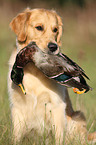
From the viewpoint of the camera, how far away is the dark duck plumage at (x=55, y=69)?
288cm

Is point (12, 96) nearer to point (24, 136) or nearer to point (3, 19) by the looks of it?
point (24, 136)

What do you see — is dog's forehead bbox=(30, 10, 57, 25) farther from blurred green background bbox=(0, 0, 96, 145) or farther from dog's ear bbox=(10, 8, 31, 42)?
blurred green background bbox=(0, 0, 96, 145)

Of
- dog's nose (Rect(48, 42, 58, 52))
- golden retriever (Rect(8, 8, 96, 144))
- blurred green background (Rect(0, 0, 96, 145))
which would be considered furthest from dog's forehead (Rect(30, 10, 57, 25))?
blurred green background (Rect(0, 0, 96, 145))

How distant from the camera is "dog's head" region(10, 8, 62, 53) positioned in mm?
3697

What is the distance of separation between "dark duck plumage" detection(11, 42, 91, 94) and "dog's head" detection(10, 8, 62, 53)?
0.54 m

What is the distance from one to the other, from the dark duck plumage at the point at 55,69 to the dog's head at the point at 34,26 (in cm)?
54

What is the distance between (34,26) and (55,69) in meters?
1.13

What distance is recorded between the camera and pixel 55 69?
9.58 ft

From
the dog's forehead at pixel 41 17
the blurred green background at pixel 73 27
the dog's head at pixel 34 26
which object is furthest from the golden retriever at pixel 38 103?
the blurred green background at pixel 73 27

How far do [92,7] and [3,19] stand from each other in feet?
21.2

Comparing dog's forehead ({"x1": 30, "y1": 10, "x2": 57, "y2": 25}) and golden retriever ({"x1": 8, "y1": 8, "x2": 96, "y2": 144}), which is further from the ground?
dog's forehead ({"x1": 30, "y1": 10, "x2": 57, "y2": 25})

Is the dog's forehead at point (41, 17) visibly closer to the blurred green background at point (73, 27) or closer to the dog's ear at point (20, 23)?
the dog's ear at point (20, 23)

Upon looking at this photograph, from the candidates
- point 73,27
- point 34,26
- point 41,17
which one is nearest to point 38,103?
point 34,26

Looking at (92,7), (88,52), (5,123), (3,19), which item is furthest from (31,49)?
(92,7)
